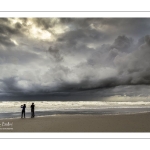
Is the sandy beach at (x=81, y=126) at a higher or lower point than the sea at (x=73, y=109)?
lower

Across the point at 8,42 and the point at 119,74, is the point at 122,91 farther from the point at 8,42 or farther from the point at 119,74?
the point at 8,42

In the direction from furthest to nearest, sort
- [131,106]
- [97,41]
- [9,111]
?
[131,106], [9,111], [97,41]

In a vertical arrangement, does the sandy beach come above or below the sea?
below

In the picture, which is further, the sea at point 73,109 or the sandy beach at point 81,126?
the sea at point 73,109

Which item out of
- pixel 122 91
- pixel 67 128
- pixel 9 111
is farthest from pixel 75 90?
pixel 9 111

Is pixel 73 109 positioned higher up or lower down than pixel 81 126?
higher up

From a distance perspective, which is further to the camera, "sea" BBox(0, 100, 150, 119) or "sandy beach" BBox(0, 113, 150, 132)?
"sea" BBox(0, 100, 150, 119)

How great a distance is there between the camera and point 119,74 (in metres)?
8.63

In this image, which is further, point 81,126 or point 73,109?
point 73,109
